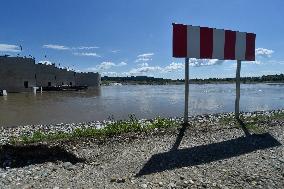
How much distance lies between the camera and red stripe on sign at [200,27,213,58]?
10.4 m

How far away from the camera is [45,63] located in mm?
79062

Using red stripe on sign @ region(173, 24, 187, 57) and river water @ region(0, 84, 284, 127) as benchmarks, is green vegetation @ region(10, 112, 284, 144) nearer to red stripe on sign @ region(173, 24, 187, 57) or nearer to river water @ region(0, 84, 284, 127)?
red stripe on sign @ region(173, 24, 187, 57)

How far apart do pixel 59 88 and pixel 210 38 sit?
67.6 metres

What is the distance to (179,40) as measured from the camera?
9.89m

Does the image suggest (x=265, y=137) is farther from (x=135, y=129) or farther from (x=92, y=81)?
(x=92, y=81)

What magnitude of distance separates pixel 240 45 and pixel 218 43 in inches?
40.8

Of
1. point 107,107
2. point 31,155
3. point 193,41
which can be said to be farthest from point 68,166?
point 107,107

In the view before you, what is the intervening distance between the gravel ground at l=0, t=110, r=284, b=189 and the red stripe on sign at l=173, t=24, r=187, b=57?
88.7 inches

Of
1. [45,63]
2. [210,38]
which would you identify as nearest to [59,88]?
[45,63]

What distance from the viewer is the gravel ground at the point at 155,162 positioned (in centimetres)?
569

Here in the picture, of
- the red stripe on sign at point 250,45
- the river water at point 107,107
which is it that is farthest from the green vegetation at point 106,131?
the river water at point 107,107

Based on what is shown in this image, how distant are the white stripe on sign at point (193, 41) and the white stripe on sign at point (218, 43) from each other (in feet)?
2.18

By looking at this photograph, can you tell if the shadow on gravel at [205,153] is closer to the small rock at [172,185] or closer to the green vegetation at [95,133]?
the small rock at [172,185]

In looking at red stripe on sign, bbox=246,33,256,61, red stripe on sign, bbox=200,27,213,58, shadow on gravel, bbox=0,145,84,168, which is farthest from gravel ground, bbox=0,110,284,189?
red stripe on sign, bbox=246,33,256,61
